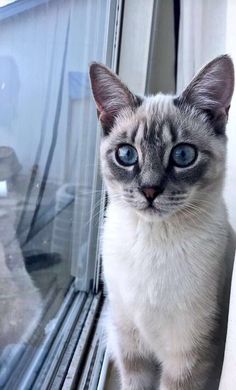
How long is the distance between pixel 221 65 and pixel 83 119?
652mm

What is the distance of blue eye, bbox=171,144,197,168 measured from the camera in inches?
34.5

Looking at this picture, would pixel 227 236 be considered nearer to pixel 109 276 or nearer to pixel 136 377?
pixel 109 276

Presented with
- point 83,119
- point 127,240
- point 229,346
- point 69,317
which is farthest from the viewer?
point 83,119

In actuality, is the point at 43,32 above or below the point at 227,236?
above

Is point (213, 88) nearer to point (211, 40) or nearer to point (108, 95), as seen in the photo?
point (108, 95)

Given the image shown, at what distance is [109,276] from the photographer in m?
1.00

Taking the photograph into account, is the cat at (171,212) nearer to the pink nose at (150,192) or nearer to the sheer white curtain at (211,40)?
the pink nose at (150,192)

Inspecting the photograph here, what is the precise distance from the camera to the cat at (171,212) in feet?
2.86

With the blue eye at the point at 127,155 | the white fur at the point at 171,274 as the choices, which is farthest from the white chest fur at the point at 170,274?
the blue eye at the point at 127,155

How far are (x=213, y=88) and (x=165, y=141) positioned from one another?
0.14 m

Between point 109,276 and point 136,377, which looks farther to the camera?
point 136,377

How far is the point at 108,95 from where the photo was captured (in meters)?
0.96

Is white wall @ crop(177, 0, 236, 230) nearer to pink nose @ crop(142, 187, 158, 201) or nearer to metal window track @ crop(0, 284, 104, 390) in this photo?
pink nose @ crop(142, 187, 158, 201)

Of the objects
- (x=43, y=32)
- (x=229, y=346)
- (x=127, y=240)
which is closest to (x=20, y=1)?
(x=43, y=32)
